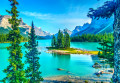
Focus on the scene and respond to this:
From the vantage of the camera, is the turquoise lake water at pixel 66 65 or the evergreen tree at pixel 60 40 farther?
the evergreen tree at pixel 60 40

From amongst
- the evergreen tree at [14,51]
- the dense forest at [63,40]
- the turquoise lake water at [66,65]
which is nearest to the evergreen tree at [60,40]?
the dense forest at [63,40]

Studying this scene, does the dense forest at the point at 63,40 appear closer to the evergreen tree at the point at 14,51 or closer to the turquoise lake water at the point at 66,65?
the turquoise lake water at the point at 66,65

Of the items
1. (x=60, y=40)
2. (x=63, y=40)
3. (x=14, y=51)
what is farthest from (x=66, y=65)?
(x=60, y=40)

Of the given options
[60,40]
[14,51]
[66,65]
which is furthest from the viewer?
[60,40]

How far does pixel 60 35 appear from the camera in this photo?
77688mm

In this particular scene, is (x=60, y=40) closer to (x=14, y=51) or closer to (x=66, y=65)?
(x=66, y=65)

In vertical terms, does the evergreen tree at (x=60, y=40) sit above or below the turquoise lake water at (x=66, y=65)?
above

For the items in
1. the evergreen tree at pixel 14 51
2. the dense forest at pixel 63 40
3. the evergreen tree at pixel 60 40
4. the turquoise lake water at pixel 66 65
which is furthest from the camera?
the evergreen tree at pixel 60 40

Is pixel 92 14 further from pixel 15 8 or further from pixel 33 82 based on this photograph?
pixel 33 82

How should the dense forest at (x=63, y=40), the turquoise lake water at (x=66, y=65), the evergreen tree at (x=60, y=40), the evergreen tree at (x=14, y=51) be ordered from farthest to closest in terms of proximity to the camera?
the evergreen tree at (x=60, y=40) < the dense forest at (x=63, y=40) < the turquoise lake water at (x=66, y=65) < the evergreen tree at (x=14, y=51)

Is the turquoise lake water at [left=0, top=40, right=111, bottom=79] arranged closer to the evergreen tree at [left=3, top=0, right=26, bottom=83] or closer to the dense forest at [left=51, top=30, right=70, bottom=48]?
the evergreen tree at [left=3, top=0, right=26, bottom=83]

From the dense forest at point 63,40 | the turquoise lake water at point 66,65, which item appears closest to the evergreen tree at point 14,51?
the turquoise lake water at point 66,65

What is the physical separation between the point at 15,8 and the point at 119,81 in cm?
1508

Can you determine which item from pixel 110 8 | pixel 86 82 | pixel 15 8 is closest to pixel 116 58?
pixel 110 8
